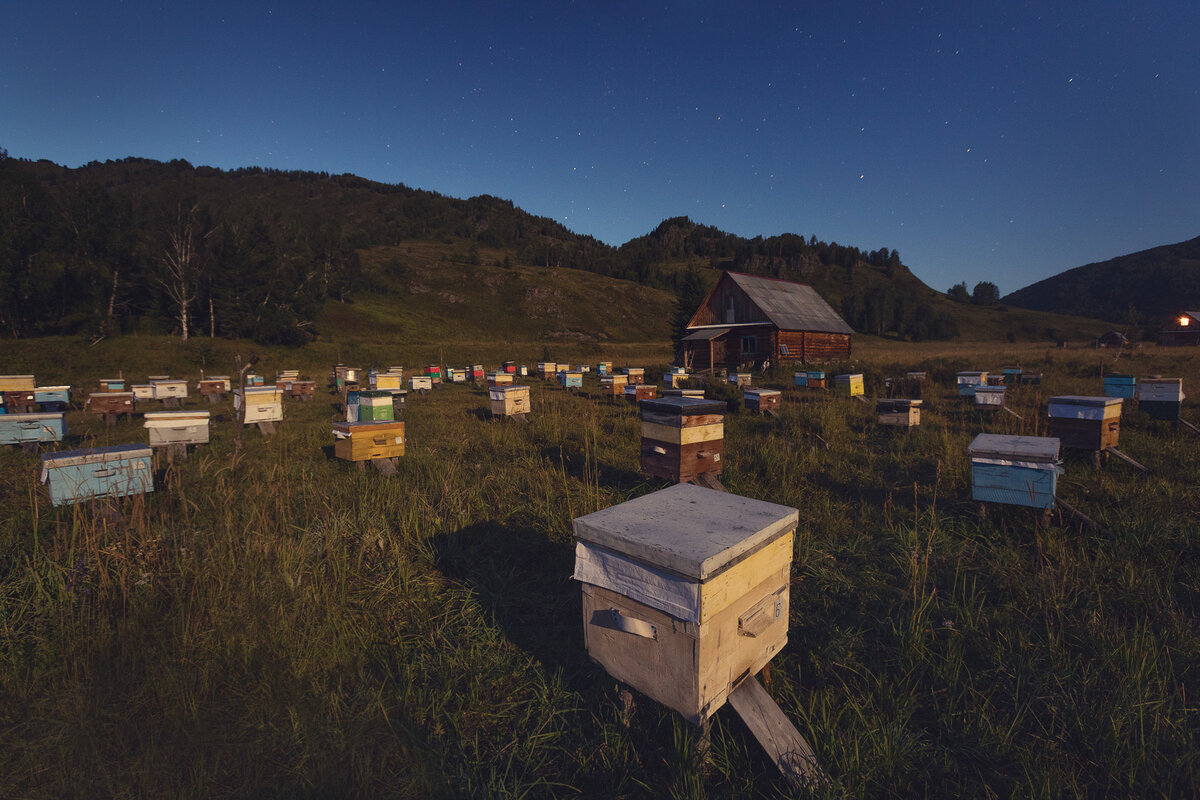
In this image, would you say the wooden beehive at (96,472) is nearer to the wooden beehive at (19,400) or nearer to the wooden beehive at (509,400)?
the wooden beehive at (509,400)

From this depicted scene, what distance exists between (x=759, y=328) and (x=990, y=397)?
17.6m

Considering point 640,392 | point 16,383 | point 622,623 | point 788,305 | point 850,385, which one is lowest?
point 622,623

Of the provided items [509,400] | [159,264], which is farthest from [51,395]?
[159,264]

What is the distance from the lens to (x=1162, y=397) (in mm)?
8648

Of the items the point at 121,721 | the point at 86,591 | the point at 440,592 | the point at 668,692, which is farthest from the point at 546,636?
the point at 86,591

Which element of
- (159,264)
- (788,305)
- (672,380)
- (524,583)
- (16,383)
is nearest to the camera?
(524,583)

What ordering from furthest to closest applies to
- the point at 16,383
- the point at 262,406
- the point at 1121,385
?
the point at 16,383
the point at 262,406
the point at 1121,385

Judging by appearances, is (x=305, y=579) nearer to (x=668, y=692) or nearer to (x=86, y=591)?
(x=86, y=591)

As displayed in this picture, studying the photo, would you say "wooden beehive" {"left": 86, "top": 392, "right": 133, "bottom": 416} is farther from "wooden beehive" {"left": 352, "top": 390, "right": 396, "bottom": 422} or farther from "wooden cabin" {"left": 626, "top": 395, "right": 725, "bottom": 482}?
"wooden cabin" {"left": 626, "top": 395, "right": 725, "bottom": 482}

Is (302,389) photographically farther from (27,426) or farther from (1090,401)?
(1090,401)

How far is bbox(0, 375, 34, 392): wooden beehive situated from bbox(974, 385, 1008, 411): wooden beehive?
921 inches

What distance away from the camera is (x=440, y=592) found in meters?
3.83

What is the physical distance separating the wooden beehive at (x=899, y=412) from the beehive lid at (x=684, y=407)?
5556 millimetres

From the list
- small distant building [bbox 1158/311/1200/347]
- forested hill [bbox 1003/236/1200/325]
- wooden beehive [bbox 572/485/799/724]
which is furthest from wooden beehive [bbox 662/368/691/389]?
forested hill [bbox 1003/236/1200/325]
